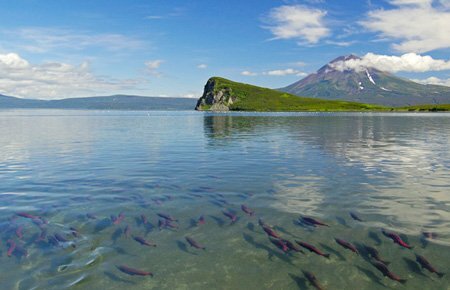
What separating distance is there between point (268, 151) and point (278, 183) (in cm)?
2025

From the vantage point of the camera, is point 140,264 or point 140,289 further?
point 140,264

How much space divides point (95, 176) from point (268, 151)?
81.6 ft

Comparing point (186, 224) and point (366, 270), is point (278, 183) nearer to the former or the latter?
point (186, 224)

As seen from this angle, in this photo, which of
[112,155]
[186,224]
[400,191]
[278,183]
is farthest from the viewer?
[112,155]

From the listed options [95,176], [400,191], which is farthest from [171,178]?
[400,191]

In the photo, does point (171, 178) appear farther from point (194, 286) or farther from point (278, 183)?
point (194, 286)

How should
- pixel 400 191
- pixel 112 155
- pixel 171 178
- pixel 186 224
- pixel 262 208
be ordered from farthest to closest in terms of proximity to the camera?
pixel 112 155
pixel 171 178
pixel 400 191
pixel 262 208
pixel 186 224

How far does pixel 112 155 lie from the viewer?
46.0 meters

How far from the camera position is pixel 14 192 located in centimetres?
2625

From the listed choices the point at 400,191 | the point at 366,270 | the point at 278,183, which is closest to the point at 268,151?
the point at 278,183

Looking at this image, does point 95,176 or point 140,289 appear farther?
point 95,176

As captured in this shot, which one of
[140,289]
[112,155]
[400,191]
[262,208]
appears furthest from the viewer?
[112,155]

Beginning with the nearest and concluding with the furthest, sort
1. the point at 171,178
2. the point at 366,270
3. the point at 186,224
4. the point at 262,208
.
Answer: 1. the point at 366,270
2. the point at 186,224
3. the point at 262,208
4. the point at 171,178

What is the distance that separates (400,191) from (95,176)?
86.4 ft
